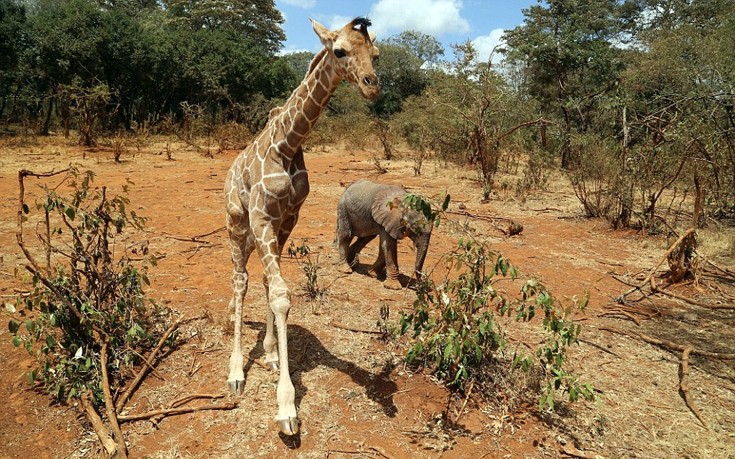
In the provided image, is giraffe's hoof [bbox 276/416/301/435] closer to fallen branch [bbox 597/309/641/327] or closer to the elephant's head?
the elephant's head

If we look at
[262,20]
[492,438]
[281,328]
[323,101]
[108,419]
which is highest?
[262,20]

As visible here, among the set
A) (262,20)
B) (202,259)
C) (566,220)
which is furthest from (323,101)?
(262,20)

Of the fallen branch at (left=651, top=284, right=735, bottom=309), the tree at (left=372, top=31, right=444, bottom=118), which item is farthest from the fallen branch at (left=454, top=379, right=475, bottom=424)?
the tree at (left=372, top=31, right=444, bottom=118)

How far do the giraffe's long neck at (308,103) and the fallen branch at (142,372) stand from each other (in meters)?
1.95

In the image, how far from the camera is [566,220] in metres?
9.78

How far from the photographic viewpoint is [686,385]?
3928 millimetres

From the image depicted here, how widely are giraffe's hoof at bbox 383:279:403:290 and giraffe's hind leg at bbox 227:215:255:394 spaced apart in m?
2.30

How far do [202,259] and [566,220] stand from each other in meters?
7.33

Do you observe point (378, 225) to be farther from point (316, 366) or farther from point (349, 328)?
point (316, 366)

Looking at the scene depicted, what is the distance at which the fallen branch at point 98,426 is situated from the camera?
2906 mm

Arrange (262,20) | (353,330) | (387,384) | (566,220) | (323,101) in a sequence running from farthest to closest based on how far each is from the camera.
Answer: (262,20)
(566,220)
(353,330)
(387,384)
(323,101)

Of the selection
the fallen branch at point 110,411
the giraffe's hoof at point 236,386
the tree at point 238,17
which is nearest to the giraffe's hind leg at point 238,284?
the giraffe's hoof at point 236,386

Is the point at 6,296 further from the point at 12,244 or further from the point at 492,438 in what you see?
the point at 492,438

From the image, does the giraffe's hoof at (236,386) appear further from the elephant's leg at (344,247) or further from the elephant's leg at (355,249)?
the elephant's leg at (355,249)
